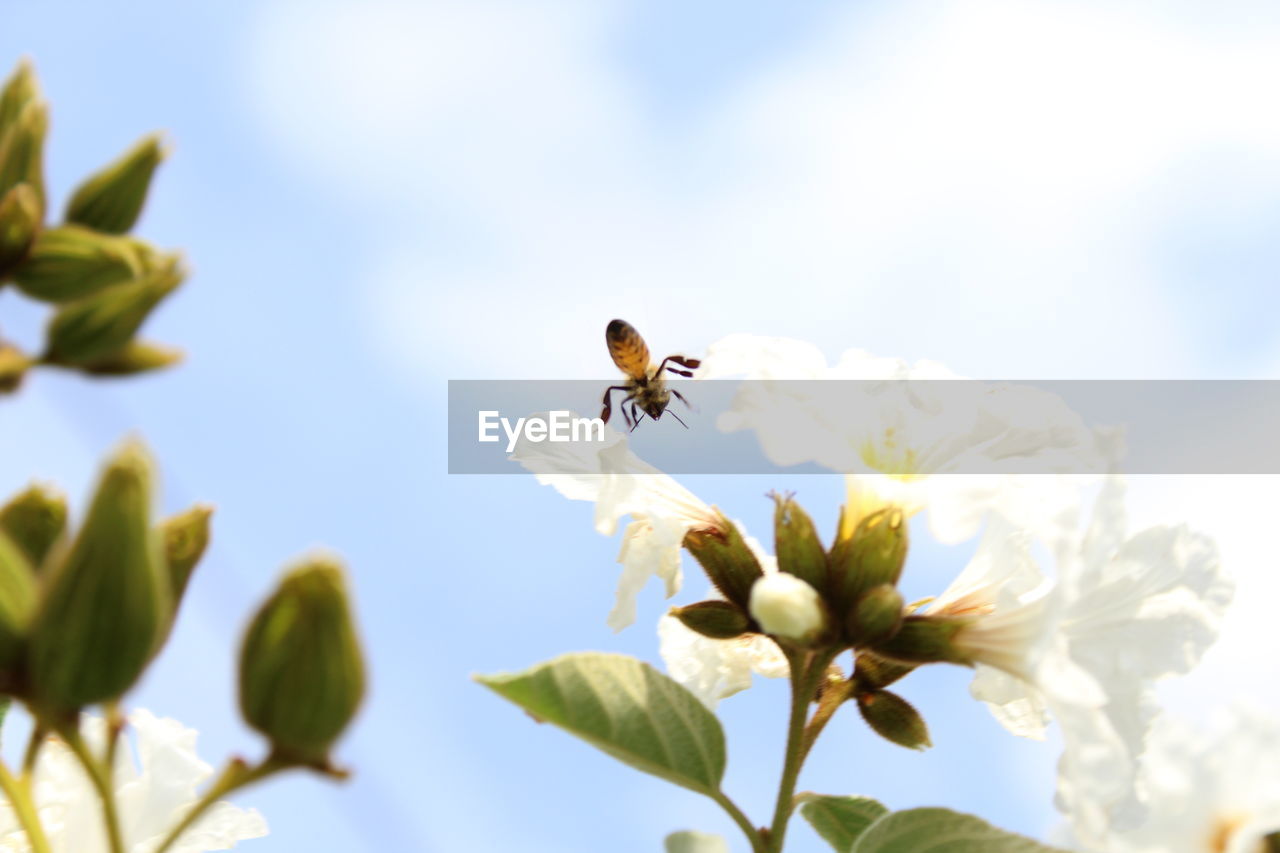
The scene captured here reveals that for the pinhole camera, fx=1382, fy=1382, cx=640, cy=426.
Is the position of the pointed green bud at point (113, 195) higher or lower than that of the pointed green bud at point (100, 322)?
higher

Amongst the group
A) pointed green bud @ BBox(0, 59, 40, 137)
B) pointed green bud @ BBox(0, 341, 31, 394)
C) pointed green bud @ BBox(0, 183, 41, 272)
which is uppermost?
pointed green bud @ BBox(0, 59, 40, 137)

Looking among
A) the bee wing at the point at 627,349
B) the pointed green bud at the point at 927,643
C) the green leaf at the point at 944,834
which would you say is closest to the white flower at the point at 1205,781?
the green leaf at the point at 944,834

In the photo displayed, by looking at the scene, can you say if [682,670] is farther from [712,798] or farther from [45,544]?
[45,544]

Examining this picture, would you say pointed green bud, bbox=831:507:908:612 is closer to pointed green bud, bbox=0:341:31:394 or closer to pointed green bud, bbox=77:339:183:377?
pointed green bud, bbox=77:339:183:377

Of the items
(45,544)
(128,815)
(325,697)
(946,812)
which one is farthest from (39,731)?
(946,812)

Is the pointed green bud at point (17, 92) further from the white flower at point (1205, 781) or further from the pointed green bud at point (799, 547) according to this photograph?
the white flower at point (1205, 781)

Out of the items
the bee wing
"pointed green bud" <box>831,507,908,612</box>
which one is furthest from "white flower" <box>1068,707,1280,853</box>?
the bee wing
